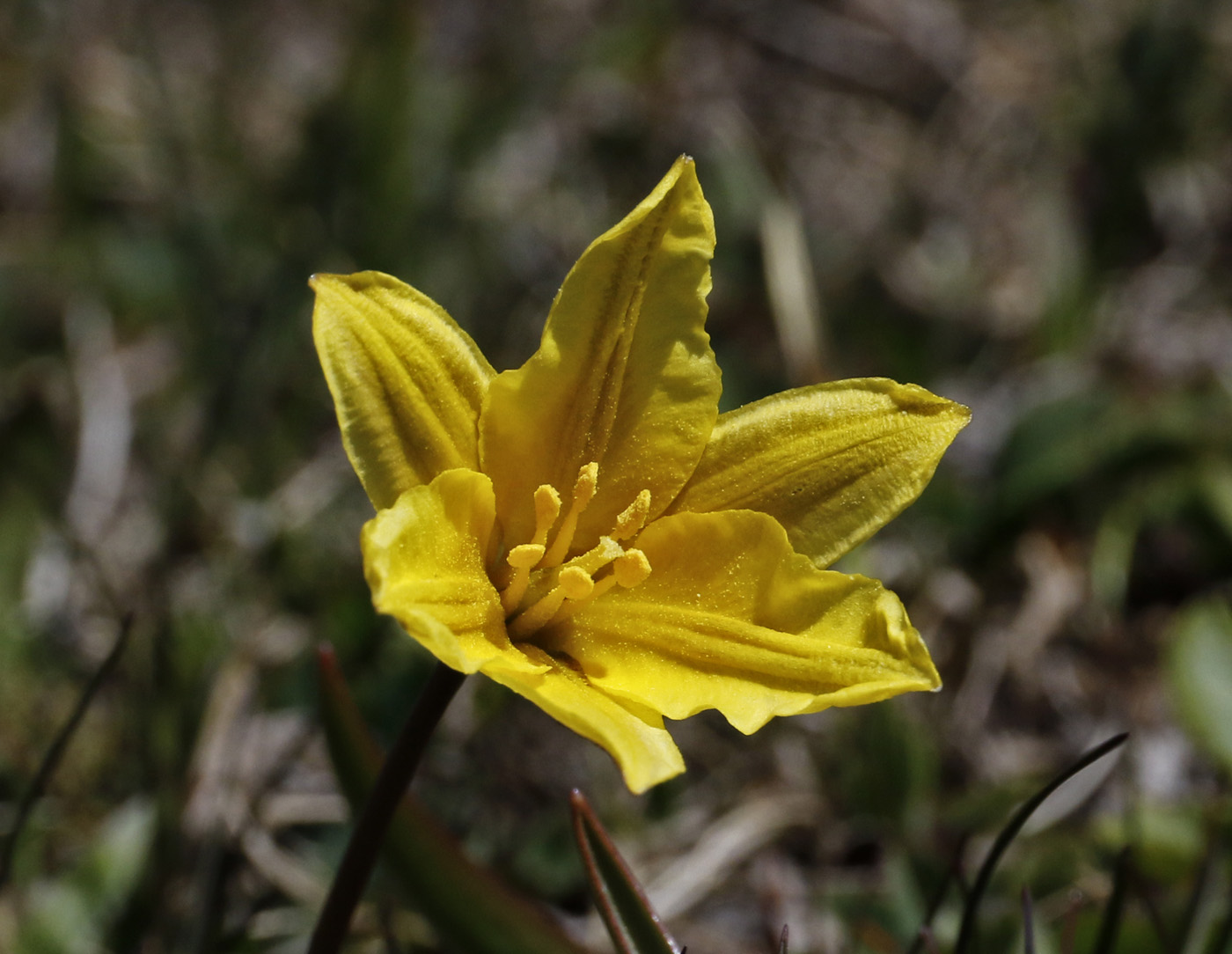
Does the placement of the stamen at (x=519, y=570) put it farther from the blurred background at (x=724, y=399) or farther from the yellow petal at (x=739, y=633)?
the blurred background at (x=724, y=399)

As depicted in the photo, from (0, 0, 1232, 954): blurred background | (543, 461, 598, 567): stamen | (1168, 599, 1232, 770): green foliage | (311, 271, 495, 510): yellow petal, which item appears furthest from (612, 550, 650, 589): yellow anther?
(1168, 599, 1232, 770): green foliage

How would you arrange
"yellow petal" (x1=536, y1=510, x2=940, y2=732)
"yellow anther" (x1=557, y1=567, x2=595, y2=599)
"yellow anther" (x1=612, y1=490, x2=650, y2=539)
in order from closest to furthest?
1. "yellow petal" (x1=536, y1=510, x2=940, y2=732)
2. "yellow anther" (x1=557, y1=567, x2=595, y2=599)
3. "yellow anther" (x1=612, y1=490, x2=650, y2=539)

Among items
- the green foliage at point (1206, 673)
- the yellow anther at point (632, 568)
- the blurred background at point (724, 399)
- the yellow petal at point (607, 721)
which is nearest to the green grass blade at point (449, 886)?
the blurred background at point (724, 399)

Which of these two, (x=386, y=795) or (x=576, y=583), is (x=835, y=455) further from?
(x=386, y=795)

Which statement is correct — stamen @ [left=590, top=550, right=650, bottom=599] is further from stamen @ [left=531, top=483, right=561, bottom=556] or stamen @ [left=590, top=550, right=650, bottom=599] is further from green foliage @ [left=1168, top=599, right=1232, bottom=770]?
green foliage @ [left=1168, top=599, right=1232, bottom=770]

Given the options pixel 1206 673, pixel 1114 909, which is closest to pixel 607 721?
pixel 1114 909

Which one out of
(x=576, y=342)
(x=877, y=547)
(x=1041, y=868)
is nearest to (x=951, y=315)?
(x=877, y=547)
